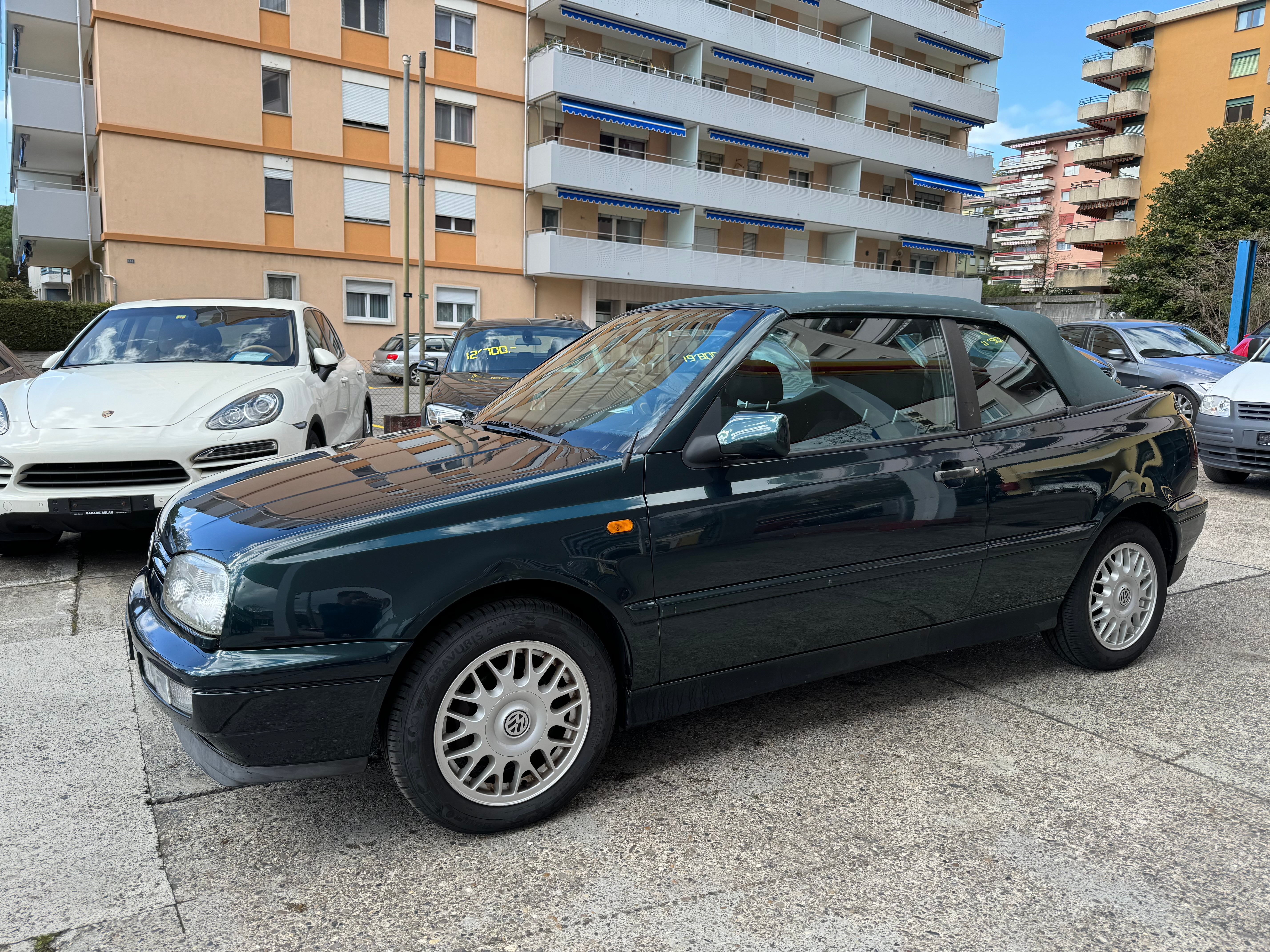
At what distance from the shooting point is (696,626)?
2.95m

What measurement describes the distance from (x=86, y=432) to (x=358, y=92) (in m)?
24.8

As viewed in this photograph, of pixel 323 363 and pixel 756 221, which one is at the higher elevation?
pixel 756 221

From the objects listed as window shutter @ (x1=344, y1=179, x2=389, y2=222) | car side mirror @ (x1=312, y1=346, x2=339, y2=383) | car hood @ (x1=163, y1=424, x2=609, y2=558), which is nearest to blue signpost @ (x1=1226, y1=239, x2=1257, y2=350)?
car side mirror @ (x1=312, y1=346, x2=339, y2=383)

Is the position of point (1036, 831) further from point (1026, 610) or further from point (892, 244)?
point (892, 244)

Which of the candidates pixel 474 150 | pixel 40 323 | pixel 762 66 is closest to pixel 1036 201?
pixel 762 66

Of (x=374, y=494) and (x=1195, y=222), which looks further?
(x=1195, y=222)

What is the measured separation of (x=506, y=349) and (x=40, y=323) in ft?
60.0

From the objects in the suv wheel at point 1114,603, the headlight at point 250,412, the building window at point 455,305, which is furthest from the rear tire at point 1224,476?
the building window at point 455,305

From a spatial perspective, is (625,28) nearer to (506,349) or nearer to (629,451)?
(506,349)

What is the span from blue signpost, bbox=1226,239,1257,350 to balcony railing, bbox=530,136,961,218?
17974mm

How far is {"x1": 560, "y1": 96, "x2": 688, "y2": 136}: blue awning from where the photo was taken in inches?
1145

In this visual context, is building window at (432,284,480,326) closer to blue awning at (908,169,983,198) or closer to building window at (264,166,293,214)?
building window at (264,166,293,214)

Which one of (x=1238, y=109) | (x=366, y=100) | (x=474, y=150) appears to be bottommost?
(x=474, y=150)

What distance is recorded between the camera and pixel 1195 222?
3641cm
